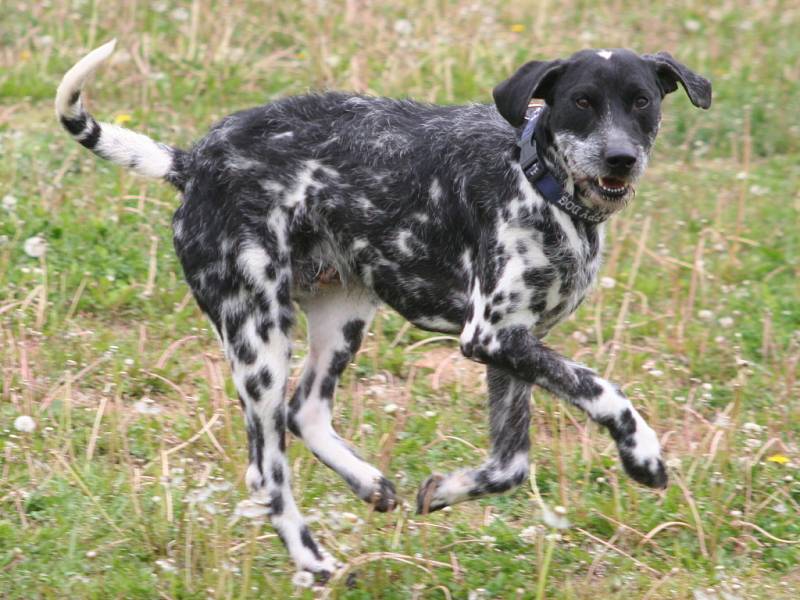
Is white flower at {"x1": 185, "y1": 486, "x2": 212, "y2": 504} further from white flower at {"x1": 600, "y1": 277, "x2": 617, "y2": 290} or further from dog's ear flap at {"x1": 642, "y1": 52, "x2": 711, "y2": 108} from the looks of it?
white flower at {"x1": 600, "y1": 277, "x2": 617, "y2": 290}

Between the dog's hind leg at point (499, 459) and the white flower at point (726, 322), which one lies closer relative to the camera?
the dog's hind leg at point (499, 459)

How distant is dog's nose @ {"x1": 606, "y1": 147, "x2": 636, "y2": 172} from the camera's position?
484 centimetres

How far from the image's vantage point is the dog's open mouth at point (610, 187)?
4.95 metres

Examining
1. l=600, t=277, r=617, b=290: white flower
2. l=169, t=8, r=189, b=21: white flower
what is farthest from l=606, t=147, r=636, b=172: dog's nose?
l=169, t=8, r=189, b=21: white flower

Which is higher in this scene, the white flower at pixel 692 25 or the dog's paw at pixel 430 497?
the white flower at pixel 692 25

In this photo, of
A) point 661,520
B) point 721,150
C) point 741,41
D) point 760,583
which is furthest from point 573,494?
point 741,41

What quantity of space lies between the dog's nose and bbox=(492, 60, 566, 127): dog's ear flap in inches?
13.3

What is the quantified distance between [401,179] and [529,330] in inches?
Answer: 29.6

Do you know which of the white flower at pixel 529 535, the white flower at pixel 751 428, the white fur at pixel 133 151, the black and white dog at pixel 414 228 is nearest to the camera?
the black and white dog at pixel 414 228

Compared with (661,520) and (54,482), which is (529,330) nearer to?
(661,520)

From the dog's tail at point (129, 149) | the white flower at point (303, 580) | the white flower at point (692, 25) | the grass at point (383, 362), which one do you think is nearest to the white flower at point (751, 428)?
the grass at point (383, 362)

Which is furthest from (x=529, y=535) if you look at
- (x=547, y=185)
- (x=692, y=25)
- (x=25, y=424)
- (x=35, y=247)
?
(x=692, y=25)

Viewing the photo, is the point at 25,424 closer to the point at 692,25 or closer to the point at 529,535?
the point at 529,535

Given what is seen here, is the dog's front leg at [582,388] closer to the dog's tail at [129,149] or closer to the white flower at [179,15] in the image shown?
the dog's tail at [129,149]
